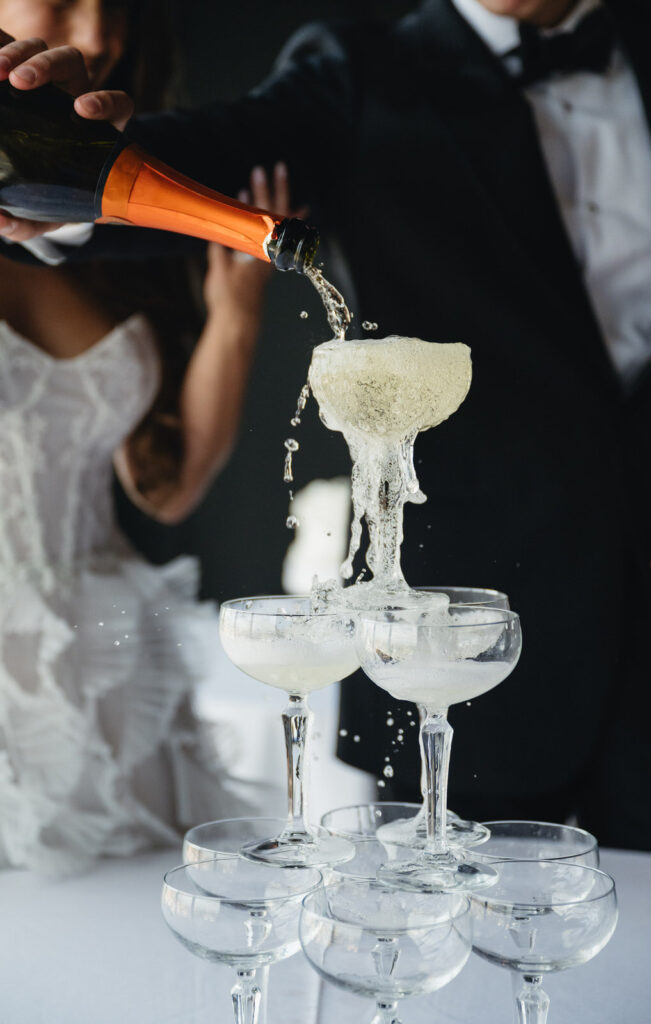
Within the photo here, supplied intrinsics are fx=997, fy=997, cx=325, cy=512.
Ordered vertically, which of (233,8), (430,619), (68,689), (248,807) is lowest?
(248,807)

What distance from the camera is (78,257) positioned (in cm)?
165

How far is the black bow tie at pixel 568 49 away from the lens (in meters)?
1.64

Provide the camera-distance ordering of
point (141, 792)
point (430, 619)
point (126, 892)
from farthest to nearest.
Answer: point (141, 792) < point (126, 892) < point (430, 619)

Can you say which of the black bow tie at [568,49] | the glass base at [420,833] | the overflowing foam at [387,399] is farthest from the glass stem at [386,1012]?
the black bow tie at [568,49]

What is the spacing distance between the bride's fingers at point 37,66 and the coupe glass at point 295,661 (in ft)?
1.79

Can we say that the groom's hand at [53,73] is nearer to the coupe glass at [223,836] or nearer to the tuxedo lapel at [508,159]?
the coupe glass at [223,836]

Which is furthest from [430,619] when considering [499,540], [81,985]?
[499,540]

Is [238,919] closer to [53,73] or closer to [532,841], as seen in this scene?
[532,841]

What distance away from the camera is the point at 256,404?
1.83 m

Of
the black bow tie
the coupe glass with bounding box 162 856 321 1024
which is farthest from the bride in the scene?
the coupe glass with bounding box 162 856 321 1024

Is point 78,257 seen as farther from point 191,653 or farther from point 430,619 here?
point 430,619

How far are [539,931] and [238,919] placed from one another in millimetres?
201

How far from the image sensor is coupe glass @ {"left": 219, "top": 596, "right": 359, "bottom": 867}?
0.79 metres

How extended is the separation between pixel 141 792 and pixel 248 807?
211 mm
